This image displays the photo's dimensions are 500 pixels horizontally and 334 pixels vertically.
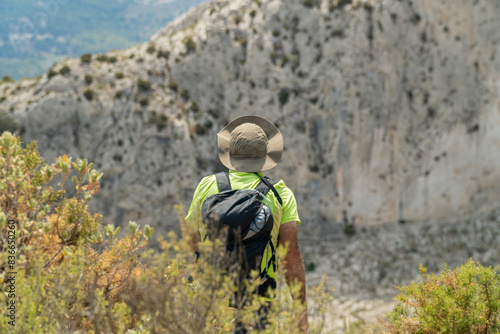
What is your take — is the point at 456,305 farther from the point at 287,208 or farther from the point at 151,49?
the point at 151,49

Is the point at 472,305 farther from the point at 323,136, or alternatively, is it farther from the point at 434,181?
the point at 434,181

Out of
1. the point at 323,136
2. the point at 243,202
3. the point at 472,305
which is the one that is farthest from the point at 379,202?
the point at 243,202

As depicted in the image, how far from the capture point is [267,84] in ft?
87.6

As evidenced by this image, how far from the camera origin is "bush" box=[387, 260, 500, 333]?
4.35 metres

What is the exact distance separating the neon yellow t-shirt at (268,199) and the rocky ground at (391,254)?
19.8 metres

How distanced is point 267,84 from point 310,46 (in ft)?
12.8

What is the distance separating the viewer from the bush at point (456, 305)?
435 centimetres

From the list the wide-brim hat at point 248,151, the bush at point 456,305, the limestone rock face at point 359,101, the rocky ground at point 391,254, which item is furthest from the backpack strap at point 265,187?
the limestone rock face at point 359,101

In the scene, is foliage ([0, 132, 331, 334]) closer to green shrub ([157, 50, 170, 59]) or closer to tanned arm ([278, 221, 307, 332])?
tanned arm ([278, 221, 307, 332])

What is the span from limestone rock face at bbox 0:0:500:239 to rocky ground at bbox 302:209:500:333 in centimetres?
90

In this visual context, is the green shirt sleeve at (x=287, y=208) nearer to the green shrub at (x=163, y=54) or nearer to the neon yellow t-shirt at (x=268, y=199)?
the neon yellow t-shirt at (x=268, y=199)

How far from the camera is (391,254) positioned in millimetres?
24359

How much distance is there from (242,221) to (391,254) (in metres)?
23.6

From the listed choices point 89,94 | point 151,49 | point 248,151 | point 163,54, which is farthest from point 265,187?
point 151,49
